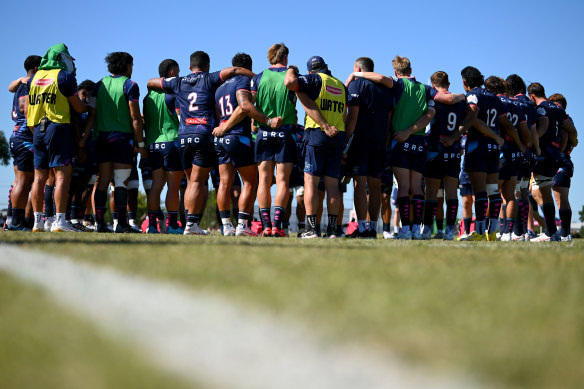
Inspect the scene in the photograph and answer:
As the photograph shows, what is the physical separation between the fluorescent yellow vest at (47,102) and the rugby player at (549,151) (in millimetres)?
7714

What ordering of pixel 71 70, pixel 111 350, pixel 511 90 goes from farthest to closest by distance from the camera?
pixel 511 90
pixel 71 70
pixel 111 350

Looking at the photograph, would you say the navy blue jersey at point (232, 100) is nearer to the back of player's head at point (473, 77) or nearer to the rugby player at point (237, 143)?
the rugby player at point (237, 143)

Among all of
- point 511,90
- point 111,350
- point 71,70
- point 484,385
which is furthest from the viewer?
point 511,90

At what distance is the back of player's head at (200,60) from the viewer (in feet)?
31.6

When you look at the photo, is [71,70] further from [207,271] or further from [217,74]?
[207,271]

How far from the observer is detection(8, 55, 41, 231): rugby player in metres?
9.65

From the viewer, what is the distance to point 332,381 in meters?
1.36

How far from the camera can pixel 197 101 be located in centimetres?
938

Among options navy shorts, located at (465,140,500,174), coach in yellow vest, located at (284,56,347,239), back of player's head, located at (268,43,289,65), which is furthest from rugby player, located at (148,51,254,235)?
navy shorts, located at (465,140,500,174)

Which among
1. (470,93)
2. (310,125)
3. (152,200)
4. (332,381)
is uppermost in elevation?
(470,93)

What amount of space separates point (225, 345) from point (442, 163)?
8.62 m

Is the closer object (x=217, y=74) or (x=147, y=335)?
(x=147, y=335)

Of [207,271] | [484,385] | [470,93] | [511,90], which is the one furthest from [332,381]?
[511,90]

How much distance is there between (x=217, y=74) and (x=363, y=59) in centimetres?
218
